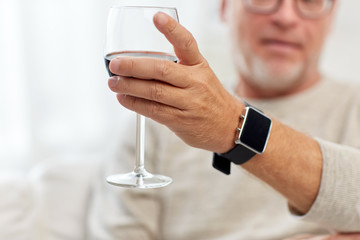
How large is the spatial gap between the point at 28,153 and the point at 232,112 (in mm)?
1408

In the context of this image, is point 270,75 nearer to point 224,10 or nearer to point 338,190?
point 224,10

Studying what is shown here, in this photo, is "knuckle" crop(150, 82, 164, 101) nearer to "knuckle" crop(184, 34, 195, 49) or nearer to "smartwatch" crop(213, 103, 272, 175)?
"knuckle" crop(184, 34, 195, 49)

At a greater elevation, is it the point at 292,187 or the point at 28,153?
the point at 292,187

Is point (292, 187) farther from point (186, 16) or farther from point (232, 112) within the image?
point (186, 16)

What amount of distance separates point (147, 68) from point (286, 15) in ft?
3.07

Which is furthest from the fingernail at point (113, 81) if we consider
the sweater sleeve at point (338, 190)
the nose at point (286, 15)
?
the nose at point (286, 15)

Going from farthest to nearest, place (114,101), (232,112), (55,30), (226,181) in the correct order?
(114,101)
(55,30)
(226,181)
(232,112)

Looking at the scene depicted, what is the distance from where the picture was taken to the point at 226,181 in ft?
4.66

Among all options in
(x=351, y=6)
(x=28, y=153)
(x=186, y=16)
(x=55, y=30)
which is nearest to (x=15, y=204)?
(x=28, y=153)

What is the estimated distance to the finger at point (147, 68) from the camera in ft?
2.09

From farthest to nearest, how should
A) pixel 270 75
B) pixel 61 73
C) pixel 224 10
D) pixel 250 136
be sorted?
pixel 61 73, pixel 224 10, pixel 270 75, pixel 250 136

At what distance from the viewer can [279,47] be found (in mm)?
1522

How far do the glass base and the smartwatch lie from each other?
0.16 m

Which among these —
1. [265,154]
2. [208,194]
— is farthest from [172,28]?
[208,194]
